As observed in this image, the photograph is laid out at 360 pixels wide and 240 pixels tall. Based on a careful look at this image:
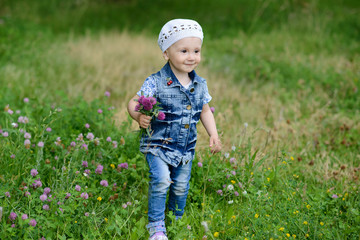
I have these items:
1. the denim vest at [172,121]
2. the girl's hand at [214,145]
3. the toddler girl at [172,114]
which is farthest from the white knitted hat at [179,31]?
the girl's hand at [214,145]

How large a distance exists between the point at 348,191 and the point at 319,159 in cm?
64

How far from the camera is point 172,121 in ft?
9.31

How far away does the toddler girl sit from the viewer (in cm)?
277

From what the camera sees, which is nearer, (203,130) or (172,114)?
(172,114)

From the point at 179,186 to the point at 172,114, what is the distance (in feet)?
1.80

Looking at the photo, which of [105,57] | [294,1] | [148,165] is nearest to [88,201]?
[148,165]

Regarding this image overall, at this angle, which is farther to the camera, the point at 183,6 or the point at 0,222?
the point at 183,6

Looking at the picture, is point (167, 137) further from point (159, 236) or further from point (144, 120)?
point (159, 236)

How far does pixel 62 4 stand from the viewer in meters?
12.2

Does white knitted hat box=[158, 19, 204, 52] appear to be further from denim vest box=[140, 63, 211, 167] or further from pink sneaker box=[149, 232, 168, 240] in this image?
pink sneaker box=[149, 232, 168, 240]

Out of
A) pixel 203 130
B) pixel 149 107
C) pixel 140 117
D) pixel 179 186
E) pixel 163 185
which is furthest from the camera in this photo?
pixel 203 130

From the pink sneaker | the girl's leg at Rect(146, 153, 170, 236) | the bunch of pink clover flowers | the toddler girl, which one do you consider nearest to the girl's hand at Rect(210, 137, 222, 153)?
the toddler girl

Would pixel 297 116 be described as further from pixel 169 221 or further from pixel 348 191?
pixel 169 221

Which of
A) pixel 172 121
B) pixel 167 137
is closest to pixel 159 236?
pixel 167 137
